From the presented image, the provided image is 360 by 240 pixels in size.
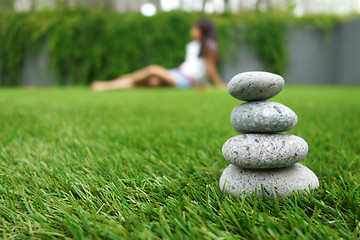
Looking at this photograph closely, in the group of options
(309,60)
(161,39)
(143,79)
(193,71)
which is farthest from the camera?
(309,60)

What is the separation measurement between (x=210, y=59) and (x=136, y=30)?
3461 mm

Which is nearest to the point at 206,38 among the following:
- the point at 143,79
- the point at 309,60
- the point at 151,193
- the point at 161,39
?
the point at 143,79

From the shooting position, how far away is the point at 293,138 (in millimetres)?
841

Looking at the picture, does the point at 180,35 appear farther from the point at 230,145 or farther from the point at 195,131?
the point at 230,145

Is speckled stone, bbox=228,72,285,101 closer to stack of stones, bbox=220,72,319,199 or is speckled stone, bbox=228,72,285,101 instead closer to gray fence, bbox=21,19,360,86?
stack of stones, bbox=220,72,319,199

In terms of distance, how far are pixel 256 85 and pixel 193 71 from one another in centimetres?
621

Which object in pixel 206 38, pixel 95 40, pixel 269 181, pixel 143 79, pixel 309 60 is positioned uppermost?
pixel 95 40

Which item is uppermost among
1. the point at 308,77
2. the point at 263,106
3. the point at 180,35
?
the point at 180,35

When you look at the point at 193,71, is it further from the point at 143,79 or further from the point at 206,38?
the point at 143,79

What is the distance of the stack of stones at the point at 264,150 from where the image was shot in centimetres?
80

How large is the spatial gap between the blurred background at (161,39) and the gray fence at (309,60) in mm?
34

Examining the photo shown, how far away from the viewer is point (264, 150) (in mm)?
794

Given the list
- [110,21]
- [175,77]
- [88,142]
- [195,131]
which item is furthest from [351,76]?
[88,142]

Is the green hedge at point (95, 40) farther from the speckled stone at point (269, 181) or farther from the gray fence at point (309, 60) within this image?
the speckled stone at point (269, 181)
